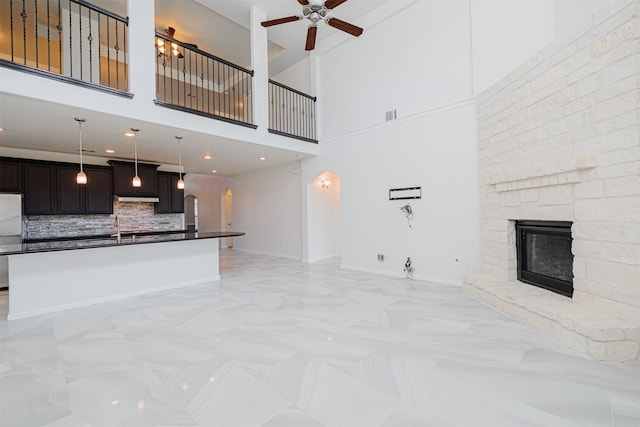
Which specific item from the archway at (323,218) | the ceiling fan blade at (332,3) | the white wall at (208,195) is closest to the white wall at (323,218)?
the archway at (323,218)

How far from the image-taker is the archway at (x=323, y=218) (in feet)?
24.7

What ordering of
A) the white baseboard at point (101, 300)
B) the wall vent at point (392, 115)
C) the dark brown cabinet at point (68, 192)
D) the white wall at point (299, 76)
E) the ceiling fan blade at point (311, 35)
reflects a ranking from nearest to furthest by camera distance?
1. the white baseboard at point (101, 300)
2. the ceiling fan blade at point (311, 35)
3. the wall vent at point (392, 115)
4. the dark brown cabinet at point (68, 192)
5. the white wall at point (299, 76)

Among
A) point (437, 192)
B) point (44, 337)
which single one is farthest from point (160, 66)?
point (437, 192)

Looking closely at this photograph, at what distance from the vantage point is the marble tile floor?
6.01 ft

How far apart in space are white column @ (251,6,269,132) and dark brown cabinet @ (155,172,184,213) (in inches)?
146

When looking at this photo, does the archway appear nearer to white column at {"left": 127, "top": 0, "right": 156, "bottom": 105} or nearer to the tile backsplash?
the tile backsplash

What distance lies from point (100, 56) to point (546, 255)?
853 centimetres

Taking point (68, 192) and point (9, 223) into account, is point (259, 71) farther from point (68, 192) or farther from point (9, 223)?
point (9, 223)

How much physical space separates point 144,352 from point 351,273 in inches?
161

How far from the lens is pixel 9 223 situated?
17.7ft

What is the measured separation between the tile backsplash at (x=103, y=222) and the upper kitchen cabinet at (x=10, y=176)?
2.06 feet

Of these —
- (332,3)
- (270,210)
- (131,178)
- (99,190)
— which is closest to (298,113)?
(270,210)

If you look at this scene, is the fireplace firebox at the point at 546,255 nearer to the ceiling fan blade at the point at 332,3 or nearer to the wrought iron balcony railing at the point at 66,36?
the ceiling fan blade at the point at 332,3

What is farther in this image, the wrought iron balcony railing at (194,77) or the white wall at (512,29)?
the wrought iron balcony railing at (194,77)
